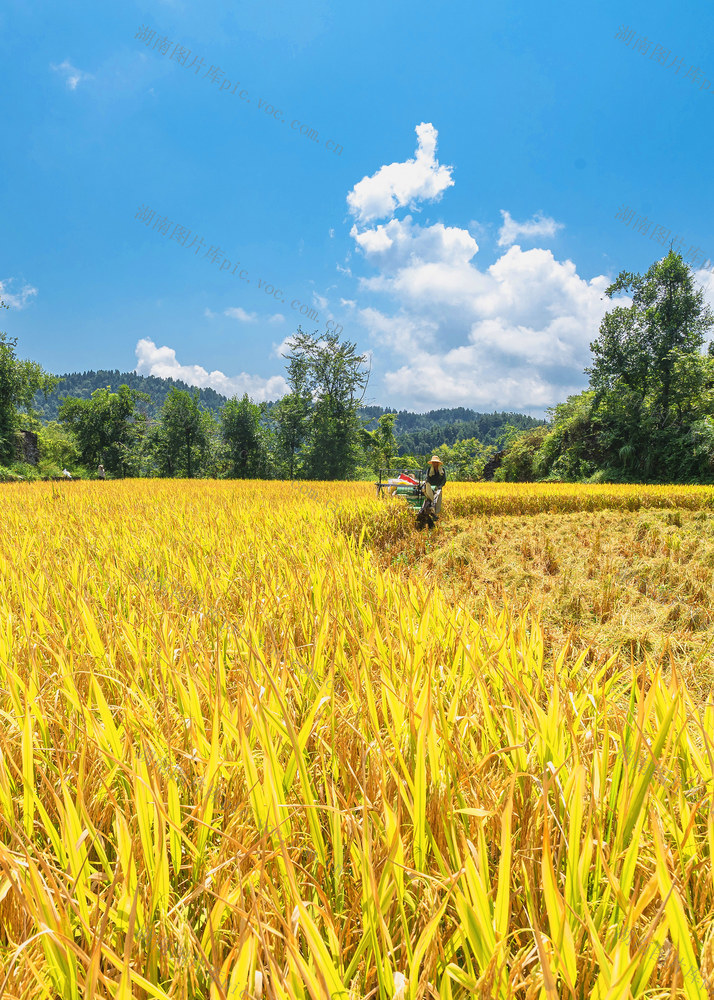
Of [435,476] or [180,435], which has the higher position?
[180,435]

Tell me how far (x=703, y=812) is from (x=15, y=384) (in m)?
37.6

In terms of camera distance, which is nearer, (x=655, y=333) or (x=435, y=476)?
(x=435, y=476)

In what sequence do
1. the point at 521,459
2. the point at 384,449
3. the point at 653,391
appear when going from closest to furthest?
the point at 653,391 < the point at 521,459 < the point at 384,449

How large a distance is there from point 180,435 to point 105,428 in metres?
7.03

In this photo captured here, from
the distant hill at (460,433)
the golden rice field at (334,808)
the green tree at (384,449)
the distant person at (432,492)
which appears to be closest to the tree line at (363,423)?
the green tree at (384,449)

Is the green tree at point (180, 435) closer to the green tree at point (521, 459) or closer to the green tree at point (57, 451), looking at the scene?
the green tree at point (57, 451)

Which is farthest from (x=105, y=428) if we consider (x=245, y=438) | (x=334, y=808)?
(x=334, y=808)

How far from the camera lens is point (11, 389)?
2861cm

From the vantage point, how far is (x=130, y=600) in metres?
2.25

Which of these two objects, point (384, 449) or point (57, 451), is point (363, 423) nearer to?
point (384, 449)

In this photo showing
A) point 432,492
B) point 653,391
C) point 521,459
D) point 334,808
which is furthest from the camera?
point 521,459

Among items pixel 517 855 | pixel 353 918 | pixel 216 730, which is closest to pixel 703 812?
pixel 517 855

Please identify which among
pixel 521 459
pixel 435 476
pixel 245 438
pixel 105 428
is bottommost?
pixel 435 476

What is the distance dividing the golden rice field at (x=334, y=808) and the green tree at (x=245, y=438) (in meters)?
36.5
